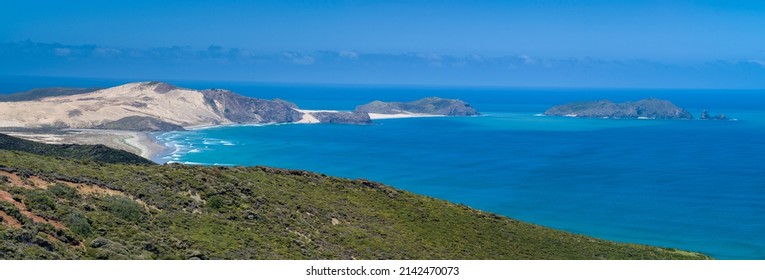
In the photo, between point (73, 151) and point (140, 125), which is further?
point (140, 125)

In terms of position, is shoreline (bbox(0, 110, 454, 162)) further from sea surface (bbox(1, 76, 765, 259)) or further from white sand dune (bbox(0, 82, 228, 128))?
white sand dune (bbox(0, 82, 228, 128))

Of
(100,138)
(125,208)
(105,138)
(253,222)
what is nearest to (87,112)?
(105,138)

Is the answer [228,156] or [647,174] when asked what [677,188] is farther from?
[228,156]

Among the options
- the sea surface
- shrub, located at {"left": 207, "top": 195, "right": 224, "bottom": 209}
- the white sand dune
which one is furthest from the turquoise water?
shrub, located at {"left": 207, "top": 195, "right": 224, "bottom": 209}

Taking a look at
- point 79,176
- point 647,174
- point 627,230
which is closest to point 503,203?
point 627,230

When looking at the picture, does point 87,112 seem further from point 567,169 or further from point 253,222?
point 253,222

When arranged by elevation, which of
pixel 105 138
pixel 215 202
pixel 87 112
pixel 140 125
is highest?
pixel 215 202

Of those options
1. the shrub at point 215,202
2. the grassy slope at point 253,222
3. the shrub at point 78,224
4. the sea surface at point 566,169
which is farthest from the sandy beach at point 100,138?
the shrub at point 78,224
